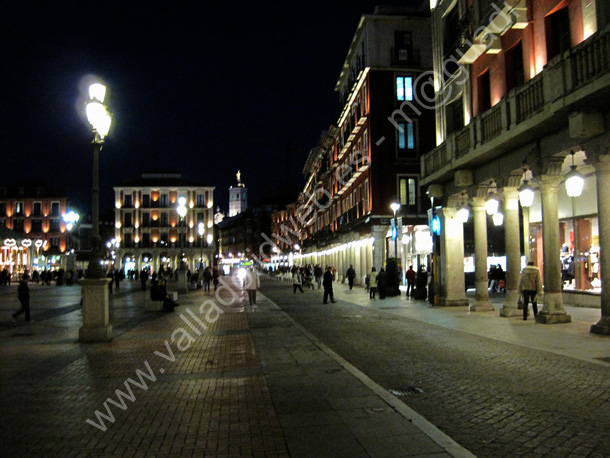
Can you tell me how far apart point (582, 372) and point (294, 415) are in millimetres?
5059

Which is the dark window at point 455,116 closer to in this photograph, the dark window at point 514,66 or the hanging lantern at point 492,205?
the dark window at point 514,66

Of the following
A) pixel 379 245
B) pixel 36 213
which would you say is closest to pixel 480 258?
pixel 379 245

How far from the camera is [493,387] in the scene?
8.14m

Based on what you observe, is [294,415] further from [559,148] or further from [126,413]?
[559,148]

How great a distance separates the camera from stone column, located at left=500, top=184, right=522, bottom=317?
18031mm

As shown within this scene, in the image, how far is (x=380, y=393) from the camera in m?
7.42

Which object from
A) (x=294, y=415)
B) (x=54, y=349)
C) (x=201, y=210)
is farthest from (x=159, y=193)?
(x=294, y=415)

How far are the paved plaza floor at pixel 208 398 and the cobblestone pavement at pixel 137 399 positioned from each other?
0.02 m

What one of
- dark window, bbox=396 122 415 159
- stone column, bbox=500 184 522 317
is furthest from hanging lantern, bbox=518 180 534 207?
dark window, bbox=396 122 415 159

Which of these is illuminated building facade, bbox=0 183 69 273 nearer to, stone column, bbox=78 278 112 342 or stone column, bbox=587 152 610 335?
stone column, bbox=78 278 112 342

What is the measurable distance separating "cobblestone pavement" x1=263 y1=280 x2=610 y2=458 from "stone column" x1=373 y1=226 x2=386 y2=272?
1025 inches

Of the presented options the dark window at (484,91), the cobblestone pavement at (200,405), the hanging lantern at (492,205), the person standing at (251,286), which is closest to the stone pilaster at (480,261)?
the hanging lantern at (492,205)

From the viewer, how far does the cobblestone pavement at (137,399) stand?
18.3 ft

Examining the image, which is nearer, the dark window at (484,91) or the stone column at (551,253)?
the stone column at (551,253)
